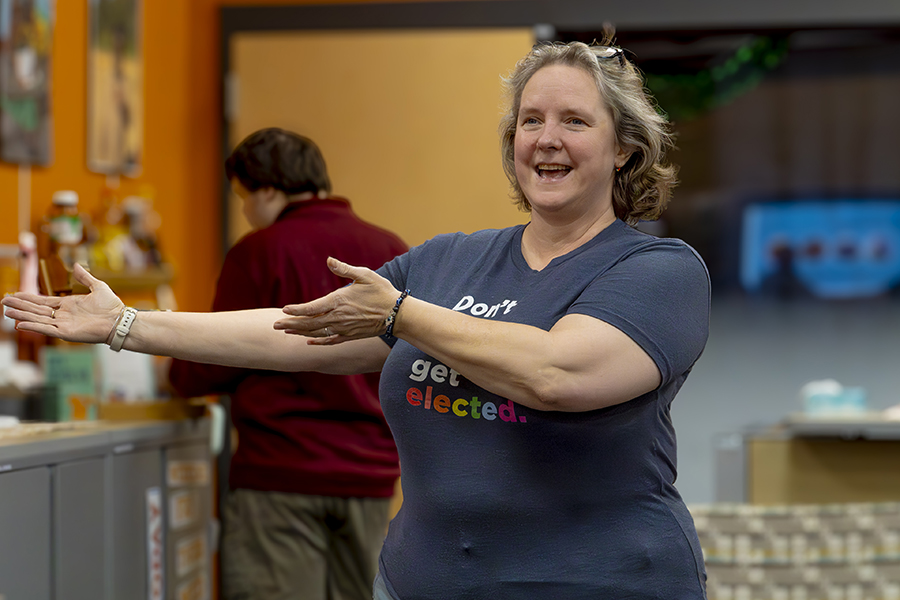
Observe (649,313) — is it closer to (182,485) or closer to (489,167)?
(182,485)

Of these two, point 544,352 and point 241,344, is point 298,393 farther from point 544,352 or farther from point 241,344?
point 544,352

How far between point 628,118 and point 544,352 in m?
0.40

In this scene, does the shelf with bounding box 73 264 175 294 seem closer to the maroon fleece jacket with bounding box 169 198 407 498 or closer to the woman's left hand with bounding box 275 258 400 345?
the maroon fleece jacket with bounding box 169 198 407 498

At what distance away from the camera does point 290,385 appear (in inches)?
86.7

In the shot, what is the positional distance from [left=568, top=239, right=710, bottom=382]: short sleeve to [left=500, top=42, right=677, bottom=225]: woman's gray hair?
130 mm

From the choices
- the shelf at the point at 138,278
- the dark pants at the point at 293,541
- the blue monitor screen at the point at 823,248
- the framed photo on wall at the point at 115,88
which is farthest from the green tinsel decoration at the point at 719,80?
the dark pants at the point at 293,541

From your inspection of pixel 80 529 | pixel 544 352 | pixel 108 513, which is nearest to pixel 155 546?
pixel 108 513

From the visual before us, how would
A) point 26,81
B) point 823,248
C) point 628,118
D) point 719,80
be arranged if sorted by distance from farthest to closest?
1. point 719,80
2. point 823,248
3. point 26,81
4. point 628,118

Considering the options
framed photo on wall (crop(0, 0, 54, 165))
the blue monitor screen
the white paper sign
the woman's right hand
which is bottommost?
the white paper sign

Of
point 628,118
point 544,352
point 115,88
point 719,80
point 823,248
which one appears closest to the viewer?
point 544,352

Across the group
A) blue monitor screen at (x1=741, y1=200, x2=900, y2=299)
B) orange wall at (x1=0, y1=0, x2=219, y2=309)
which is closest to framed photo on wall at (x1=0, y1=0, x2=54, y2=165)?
A: orange wall at (x1=0, y1=0, x2=219, y2=309)

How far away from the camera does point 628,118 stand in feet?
4.56

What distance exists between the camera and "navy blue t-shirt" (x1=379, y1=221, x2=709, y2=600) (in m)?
1.27

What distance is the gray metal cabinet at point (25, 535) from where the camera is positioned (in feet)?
5.46
